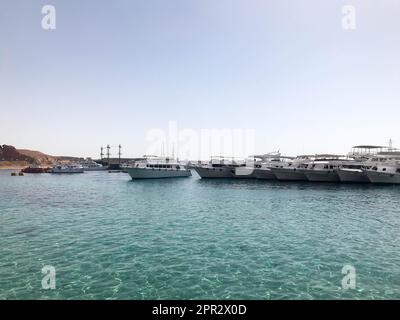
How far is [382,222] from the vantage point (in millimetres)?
26609

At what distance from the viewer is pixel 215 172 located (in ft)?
291

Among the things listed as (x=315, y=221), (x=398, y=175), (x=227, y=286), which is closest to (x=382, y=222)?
(x=315, y=221)

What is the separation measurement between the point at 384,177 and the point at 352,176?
748cm

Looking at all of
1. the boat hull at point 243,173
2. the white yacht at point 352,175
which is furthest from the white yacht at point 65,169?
the white yacht at point 352,175

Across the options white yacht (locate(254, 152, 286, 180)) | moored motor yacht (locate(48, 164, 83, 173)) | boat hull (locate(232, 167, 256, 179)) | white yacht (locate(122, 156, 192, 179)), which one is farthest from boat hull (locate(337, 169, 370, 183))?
moored motor yacht (locate(48, 164, 83, 173))

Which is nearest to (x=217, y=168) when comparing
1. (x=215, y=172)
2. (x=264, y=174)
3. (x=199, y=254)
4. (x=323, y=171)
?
(x=215, y=172)

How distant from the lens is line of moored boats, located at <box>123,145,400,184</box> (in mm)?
72312

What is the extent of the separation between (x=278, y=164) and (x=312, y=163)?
10.2 meters

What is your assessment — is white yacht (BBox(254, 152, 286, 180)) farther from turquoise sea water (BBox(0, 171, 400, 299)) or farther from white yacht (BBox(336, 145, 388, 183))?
turquoise sea water (BBox(0, 171, 400, 299))

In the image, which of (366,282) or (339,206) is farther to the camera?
(339,206)

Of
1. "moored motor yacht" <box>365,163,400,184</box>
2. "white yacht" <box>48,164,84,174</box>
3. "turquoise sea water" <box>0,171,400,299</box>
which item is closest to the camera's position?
"turquoise sea water" <box>0,171,400,299</box>

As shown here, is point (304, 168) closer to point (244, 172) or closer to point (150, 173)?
point (244, 172)

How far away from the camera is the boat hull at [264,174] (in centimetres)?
8258
